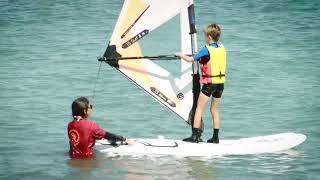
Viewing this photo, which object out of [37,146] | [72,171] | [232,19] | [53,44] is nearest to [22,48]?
[53,44]

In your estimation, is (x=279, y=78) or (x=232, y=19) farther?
(x=232, y=19)

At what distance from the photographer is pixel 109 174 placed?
9961mm

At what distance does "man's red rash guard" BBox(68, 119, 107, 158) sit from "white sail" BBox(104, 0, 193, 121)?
56.7 inches

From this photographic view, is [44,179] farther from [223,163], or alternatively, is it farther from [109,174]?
[223,163]

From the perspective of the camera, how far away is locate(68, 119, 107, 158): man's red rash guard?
977 centimetres

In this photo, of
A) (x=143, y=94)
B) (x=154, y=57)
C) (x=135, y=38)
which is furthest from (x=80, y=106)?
(x=143, y=94)

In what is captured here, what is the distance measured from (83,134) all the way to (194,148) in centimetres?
193

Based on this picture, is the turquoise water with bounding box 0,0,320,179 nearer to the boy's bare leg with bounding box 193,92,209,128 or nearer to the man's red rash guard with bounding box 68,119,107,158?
the man's red rash guard with bounding box 68,119,107,158

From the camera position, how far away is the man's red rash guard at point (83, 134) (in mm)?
9773

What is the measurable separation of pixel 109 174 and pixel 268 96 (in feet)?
23.4

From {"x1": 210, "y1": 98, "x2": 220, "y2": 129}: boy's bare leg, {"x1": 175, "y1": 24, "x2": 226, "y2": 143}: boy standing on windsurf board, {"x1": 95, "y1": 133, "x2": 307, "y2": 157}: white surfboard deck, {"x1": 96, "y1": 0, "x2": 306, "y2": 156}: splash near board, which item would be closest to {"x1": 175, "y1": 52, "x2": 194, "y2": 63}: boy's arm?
{"x1": 175, "y1": 24, "x2": 226, "y2": 143}: boy standing on windsurf board

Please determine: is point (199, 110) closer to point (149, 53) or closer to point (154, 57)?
point (154, 57)

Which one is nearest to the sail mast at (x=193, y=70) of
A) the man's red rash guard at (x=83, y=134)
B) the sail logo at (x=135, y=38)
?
the sail logo at (x=135, y=38)

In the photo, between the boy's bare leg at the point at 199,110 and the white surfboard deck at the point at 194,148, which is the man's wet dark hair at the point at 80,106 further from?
the boy's bare leg at the point at 199,110
